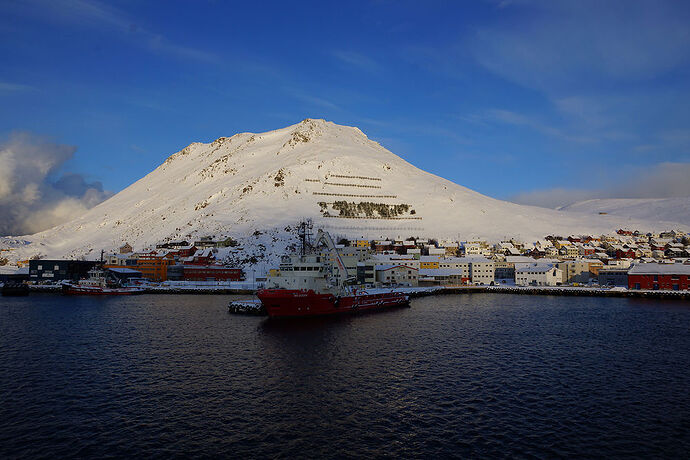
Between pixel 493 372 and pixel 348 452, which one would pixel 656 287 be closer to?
pixel 493 372

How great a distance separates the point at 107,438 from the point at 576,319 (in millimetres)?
52368

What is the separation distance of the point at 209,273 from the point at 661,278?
9789 centimetres

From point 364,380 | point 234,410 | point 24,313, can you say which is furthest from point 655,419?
point 24,313

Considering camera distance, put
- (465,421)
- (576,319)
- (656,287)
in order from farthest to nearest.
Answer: (656,287), (576,319), (465,421)

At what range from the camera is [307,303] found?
184 ft

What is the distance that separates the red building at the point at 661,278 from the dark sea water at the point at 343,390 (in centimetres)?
4242

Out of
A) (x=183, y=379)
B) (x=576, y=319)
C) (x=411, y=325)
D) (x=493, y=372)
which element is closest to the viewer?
(x=183, y=379)

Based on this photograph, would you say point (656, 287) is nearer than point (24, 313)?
No

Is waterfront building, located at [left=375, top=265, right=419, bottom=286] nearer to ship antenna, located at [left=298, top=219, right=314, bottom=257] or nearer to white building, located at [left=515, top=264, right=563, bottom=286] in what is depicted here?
ship antenna, located at [left=298, top=219, right=314, bottom=257]

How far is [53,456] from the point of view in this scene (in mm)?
17984

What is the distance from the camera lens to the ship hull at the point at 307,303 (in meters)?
53.5

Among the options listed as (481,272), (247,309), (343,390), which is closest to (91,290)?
(247,309)

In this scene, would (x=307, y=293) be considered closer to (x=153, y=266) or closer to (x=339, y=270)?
(x=339, y=270)

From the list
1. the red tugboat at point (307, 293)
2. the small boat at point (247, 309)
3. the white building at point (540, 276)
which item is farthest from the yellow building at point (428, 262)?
the small boat at point (247, 309)
